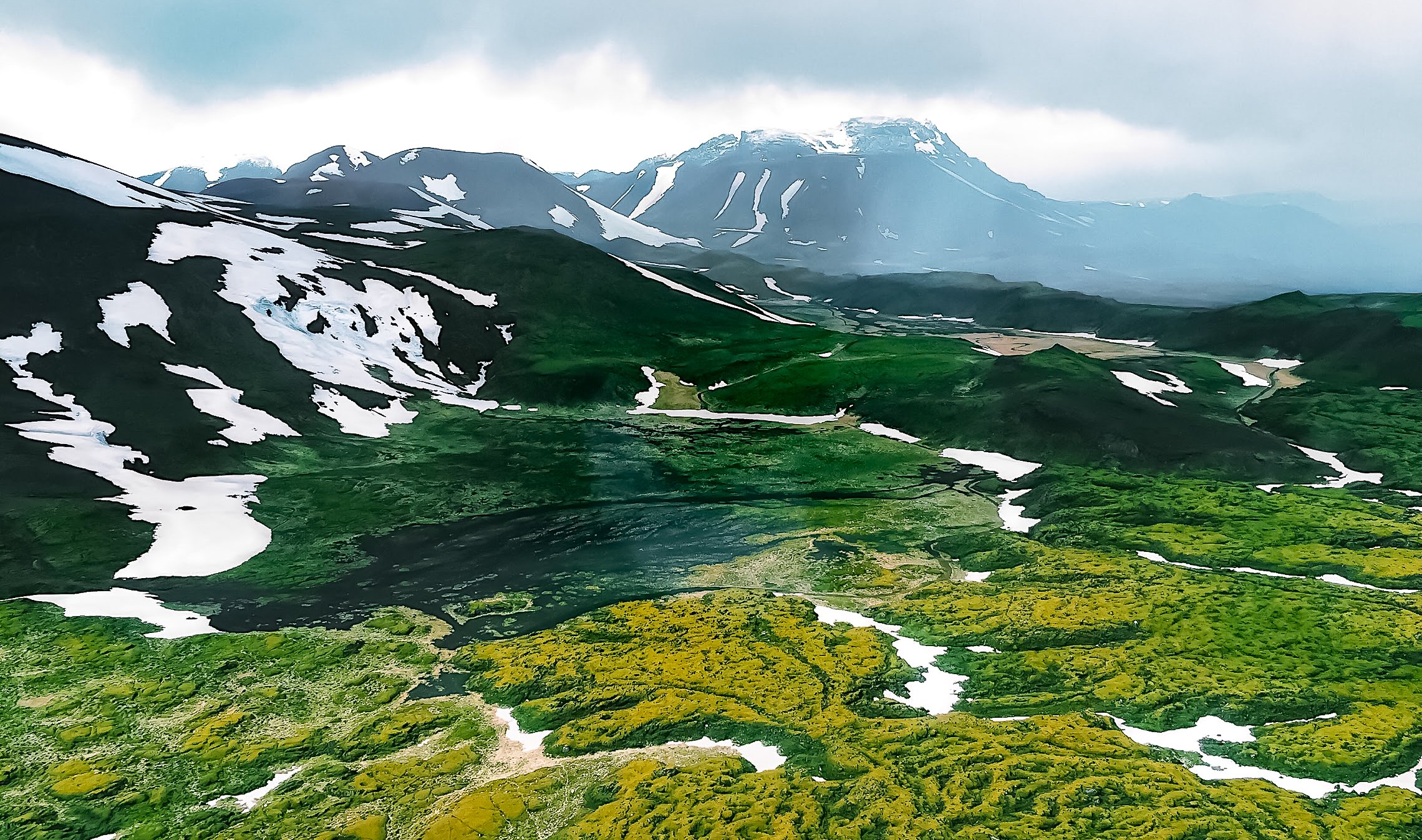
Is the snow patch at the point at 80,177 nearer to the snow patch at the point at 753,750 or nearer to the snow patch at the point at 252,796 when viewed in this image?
the snow patch at the point at 252,796

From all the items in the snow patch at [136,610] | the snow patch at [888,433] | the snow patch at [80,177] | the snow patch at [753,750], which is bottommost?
the snow patch at [136,610]

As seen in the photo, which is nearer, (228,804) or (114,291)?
(228,804)

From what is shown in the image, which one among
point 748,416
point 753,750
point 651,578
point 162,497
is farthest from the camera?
point 748,416

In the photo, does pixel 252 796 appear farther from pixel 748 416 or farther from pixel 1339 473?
pixel 1339 473

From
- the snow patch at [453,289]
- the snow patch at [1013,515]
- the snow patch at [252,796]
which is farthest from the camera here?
the snow patch at [453,289]

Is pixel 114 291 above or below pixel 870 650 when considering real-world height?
above

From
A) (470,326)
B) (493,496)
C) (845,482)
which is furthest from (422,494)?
(470,326)

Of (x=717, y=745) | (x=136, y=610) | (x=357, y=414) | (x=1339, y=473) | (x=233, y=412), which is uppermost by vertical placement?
(x=233, y=412)

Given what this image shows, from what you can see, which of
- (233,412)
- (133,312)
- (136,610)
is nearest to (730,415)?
(233,412)

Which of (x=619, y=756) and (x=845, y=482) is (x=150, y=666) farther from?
(x=845, y=482)

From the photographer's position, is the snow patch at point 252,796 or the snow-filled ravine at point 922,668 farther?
the snow-filled ravine at point 922,668

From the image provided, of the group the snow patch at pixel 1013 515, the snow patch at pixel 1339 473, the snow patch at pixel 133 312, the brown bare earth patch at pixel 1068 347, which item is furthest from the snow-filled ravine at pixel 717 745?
the brown bare earth patch at pixel 1068 347
